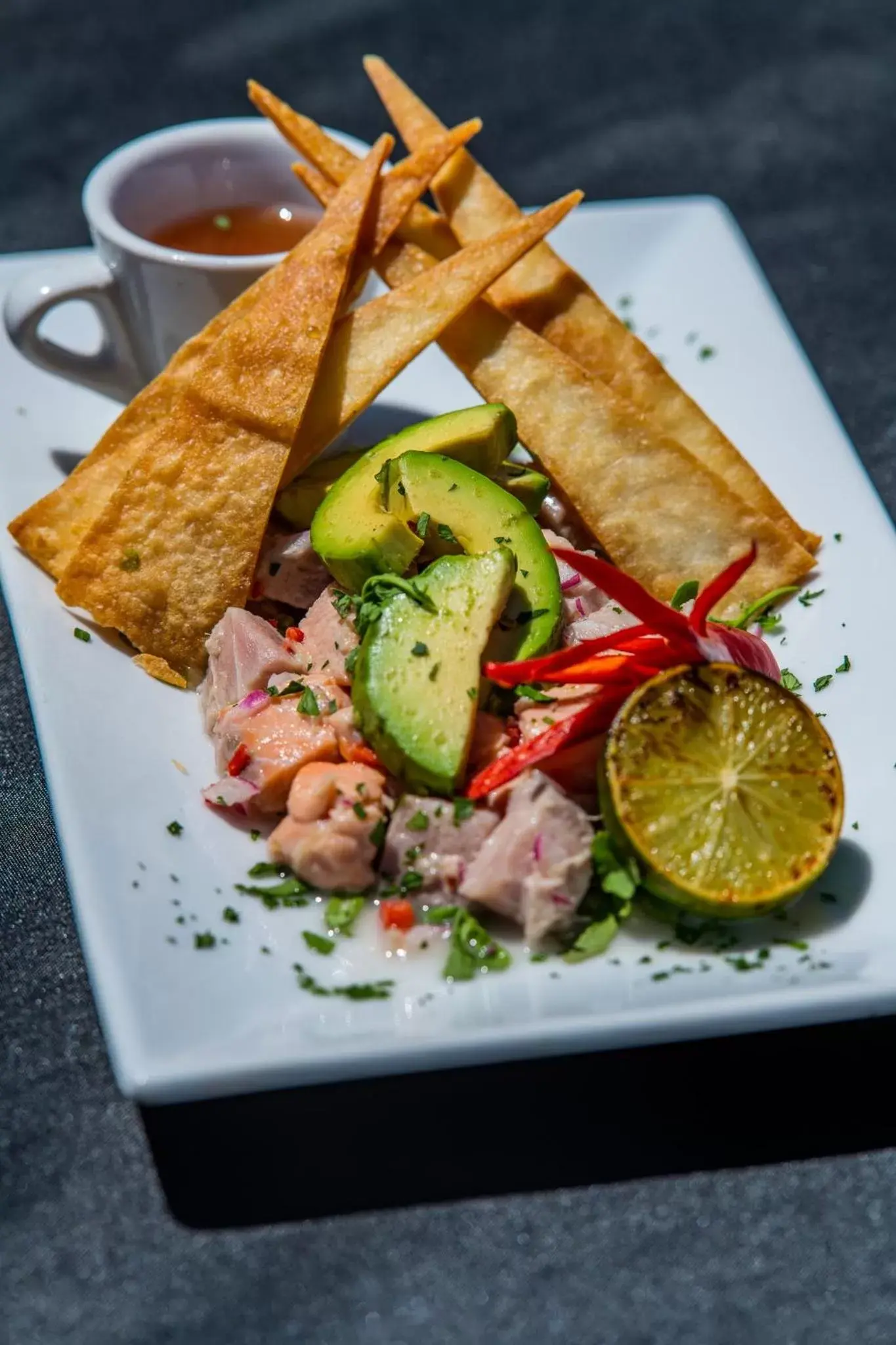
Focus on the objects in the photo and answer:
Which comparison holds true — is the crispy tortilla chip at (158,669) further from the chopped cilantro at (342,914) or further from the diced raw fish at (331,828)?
the chopped cilantro at (342,914)

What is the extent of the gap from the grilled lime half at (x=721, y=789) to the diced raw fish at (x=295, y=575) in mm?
990

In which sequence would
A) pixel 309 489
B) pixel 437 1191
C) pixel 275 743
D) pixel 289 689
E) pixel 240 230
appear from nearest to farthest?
pixel 437 1191
pixel 275 743
pixel 289 689
pixel 309 489
pixel 240 230

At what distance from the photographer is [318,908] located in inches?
112

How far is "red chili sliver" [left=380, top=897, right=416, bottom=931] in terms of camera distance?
9.17ft

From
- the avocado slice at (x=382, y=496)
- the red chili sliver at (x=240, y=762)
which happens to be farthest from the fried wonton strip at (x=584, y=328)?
the red chili sliver at (x=240, y=762)

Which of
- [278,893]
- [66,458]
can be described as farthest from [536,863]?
[66,458]

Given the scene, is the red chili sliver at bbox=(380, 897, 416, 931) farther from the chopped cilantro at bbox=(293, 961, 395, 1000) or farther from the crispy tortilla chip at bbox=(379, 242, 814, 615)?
the crispy tortilla chip at bbox=(379, 242, 814, 615)

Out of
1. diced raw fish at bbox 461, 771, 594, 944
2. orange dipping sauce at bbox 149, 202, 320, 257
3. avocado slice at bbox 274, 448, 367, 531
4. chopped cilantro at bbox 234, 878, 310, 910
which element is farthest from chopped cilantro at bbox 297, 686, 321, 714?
orange dipping sauce at bbox 149, 202, 320, 257

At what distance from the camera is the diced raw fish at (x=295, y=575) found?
3.46 metres

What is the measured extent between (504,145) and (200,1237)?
487 cm

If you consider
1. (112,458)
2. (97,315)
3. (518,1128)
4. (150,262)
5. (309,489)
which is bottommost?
(518,1128)

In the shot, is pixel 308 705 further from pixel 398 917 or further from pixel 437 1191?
pixel 437 1191

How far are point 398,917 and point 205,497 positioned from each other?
1.17 metres

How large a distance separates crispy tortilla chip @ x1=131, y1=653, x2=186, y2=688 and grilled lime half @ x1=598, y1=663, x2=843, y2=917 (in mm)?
1088
